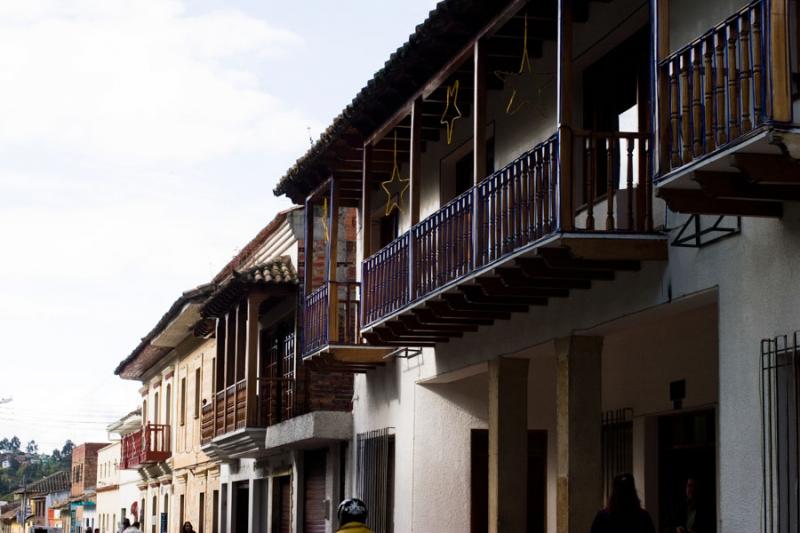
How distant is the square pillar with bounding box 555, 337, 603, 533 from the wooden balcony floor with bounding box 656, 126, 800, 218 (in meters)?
4.25

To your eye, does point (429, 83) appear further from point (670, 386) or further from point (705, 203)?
point (705, 203)

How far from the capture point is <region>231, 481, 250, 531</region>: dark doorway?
31.8 m

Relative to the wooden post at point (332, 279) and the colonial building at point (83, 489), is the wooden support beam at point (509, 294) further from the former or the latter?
the colonial building at point (83, 489)

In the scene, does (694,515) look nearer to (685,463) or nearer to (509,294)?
(685,463)

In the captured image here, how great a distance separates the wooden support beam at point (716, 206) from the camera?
10438 mm

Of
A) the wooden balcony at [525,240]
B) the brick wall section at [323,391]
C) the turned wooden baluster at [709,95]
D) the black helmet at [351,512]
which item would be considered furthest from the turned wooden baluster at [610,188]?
the brick wall section at [323,391]

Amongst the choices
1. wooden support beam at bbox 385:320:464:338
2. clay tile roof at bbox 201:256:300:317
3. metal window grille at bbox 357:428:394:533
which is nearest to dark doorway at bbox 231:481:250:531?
clay tile roof at bbox 201:256:300:317

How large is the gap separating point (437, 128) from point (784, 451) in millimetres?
9295

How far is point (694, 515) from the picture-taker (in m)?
14.7

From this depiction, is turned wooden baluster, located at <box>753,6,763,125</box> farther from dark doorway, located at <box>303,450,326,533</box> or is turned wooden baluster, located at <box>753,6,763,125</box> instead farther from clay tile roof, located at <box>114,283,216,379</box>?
clay tile roof, located at <box>114,283,216,379</box>

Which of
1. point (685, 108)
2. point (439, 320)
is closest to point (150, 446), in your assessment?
point (439, 320)

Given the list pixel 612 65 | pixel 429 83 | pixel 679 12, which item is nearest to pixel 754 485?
pixel 679 12

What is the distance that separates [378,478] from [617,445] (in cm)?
508

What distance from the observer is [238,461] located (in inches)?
1260
